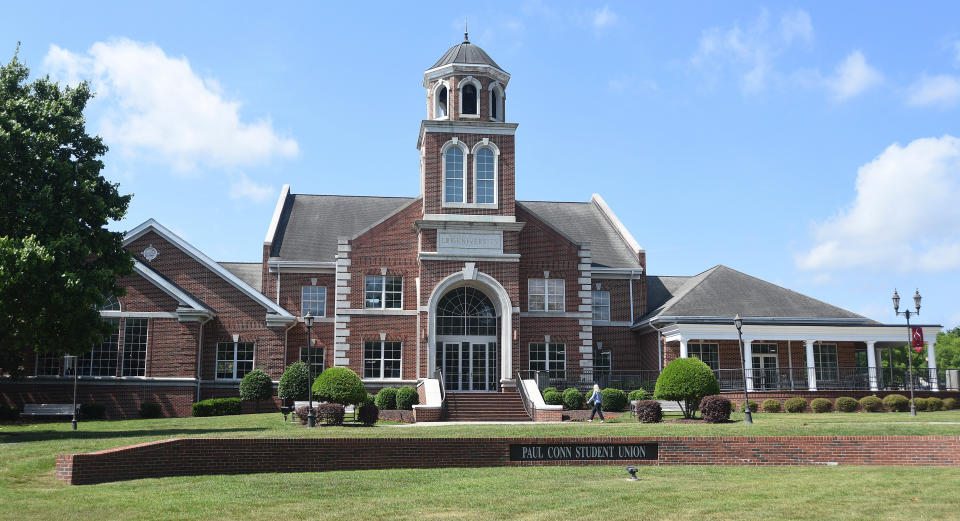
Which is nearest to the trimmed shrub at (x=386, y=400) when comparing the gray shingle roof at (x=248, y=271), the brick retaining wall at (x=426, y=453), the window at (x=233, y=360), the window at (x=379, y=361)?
the window at (x=379, y=361)

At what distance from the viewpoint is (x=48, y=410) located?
32.5 m

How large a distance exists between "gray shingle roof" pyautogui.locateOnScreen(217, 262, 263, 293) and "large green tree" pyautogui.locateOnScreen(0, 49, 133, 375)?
16514mm

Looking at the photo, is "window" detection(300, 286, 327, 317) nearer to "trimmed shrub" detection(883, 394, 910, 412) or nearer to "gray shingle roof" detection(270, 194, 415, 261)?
"gray shingle roof" detection(270, 194, 415, 261)

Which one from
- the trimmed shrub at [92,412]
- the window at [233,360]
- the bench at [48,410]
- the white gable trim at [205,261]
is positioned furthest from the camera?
the white gable trim at [205,261]

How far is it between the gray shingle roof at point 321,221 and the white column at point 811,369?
19.5 metres

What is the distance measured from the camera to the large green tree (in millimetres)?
22828

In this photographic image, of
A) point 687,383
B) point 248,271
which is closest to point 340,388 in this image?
point 687,383

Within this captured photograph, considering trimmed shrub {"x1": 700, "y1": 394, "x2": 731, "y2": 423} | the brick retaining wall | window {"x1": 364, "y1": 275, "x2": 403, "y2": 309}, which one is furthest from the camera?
window {"x1": 364, "y1": 275, "x2": 403, "y2": 309}

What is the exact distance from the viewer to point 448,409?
105 ft

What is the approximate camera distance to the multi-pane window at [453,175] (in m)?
36.9

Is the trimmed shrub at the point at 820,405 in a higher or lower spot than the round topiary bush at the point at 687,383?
lower

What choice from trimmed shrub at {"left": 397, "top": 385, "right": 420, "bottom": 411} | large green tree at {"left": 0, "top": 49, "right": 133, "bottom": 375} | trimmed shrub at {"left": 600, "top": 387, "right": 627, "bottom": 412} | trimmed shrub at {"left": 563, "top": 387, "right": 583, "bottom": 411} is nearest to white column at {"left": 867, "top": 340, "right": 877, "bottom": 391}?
trimmed shrub at {"left": 600, "top": 387, "right": 627, "bottom": 412}

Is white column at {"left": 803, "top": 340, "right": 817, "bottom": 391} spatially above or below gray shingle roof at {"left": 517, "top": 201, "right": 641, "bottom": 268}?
below

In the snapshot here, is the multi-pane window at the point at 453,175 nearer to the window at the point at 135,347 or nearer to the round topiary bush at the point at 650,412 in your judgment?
the window at the point at 135,347
